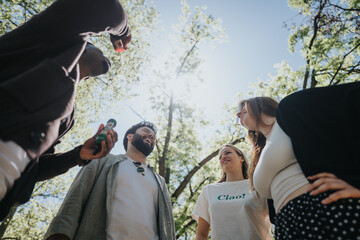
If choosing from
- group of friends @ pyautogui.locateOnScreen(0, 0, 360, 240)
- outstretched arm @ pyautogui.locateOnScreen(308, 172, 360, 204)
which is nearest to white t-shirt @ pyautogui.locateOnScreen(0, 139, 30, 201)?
group of friends @ pyautogui.locateOnScreen(0, 0, 360, 240)

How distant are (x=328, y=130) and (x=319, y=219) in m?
0.57

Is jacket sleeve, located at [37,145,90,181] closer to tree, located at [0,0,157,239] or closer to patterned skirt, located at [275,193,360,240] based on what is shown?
patterned skirt, located at [275,193,360,240]

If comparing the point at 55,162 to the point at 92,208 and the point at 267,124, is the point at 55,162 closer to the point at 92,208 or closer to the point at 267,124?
the point at 92,208

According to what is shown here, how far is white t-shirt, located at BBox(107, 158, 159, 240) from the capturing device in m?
2.58

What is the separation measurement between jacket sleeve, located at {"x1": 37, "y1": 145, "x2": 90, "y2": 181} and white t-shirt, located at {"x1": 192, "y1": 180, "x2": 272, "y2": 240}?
222 cm

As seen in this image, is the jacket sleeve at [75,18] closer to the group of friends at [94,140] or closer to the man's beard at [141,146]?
the group of friends at [94,140]

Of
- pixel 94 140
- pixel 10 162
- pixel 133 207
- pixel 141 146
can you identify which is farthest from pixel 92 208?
pixel 10 162

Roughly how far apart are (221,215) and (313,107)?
2.27m

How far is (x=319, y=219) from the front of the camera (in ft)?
4.30

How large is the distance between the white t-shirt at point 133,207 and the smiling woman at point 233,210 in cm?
89

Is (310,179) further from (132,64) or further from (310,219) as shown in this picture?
(132,64)

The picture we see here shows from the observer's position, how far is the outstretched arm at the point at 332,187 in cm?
123

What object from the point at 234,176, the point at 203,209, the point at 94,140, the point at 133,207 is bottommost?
the point at 203,209

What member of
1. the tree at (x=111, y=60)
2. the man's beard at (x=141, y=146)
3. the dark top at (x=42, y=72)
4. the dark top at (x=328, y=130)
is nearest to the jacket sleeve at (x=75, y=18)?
the dark top at (x=42, y=72)
